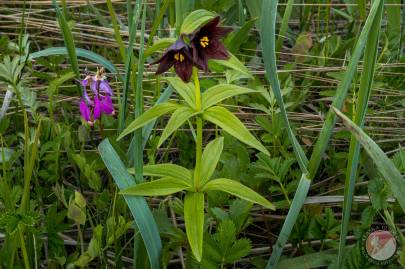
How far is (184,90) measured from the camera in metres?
1.33

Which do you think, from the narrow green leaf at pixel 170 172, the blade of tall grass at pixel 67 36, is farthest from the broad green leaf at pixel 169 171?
the blade of tall grass at pixel 67 36

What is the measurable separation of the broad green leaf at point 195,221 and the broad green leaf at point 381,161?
0.33 metres

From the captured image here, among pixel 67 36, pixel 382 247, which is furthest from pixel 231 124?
pixel 67 36

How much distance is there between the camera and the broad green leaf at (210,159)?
1.33 m

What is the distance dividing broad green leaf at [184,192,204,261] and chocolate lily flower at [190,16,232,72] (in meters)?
0.26

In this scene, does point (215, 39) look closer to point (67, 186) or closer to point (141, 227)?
point (141, 227)

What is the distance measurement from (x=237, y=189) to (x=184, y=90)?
22 centimetres

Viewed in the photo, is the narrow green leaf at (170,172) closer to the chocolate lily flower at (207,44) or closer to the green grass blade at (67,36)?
the chocolate lily flower at (207,44)

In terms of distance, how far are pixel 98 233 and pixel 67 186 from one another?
1.59 ft

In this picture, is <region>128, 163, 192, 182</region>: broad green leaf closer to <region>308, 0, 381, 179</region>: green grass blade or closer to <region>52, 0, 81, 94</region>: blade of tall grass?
<region>308, 0, 381, 179</region>: green grass blade

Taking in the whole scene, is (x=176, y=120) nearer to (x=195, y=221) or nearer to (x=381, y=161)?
(x=195, y=221)

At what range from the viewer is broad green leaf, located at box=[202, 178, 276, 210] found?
4.19 ft

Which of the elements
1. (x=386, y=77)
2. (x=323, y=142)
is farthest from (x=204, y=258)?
(x=386, y=77)

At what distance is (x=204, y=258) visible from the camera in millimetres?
1320
